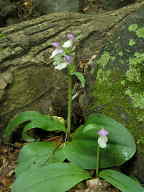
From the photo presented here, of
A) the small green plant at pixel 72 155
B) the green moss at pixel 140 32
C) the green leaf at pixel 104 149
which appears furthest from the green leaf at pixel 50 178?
the green moss at pixel 140 32

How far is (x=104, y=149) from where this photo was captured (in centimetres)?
266

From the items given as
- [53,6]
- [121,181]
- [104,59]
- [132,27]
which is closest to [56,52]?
[104,59]

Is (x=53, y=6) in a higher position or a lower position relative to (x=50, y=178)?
higher

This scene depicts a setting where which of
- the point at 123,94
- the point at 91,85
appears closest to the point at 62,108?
the point at 91,85

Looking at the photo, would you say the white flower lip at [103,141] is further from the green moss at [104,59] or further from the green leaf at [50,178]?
the green moss at [104,59]

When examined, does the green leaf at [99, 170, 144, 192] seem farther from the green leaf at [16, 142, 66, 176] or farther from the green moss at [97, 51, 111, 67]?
the green moss at [97, 51, 111, 67]

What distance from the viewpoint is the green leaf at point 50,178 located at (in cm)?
239

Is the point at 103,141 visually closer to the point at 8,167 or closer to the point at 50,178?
the point at 50,178

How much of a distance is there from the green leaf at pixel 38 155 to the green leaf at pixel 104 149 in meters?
0.10

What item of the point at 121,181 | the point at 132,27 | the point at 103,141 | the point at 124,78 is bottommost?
the point at 121,181

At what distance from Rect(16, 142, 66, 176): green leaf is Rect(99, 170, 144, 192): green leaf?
0.38 meters

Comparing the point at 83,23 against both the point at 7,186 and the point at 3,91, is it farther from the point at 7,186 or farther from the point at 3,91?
the point at 7,186

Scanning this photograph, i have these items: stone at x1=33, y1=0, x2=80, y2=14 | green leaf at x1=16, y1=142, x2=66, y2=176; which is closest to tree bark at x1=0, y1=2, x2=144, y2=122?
green leaf at x1=16, y1=142, x2=66, y2=176

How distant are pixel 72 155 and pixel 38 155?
30 cm
